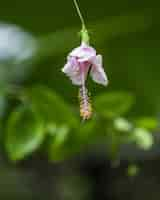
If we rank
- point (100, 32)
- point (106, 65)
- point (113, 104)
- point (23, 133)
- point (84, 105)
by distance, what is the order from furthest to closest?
point (106, 65)
point (100, 32)
point (113, 104)
point (23, 133)
point (84, 105)

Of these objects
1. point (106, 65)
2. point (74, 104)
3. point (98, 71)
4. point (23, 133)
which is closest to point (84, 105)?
point (98, 71)

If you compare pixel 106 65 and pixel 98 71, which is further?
pixel 106 65

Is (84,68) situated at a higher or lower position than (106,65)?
lower

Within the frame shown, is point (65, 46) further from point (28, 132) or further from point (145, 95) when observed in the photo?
point (28, 132)

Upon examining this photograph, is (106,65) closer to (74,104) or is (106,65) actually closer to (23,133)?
(74,104)

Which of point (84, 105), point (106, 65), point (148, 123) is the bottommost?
point (84, 105)

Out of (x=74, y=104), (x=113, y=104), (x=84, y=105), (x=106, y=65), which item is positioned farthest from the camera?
(x=106, y=65)

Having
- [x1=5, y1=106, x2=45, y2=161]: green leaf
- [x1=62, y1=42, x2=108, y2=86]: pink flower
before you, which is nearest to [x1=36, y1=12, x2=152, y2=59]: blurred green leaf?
[x1=5, y1=106, x2=45, y2=161]: green leaf
